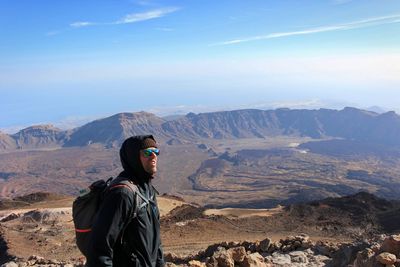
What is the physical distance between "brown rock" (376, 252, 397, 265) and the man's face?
6225mm

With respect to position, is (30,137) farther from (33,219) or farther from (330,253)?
(330,253)

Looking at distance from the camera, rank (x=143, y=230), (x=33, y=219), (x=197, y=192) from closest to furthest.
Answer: (x=143, y=230) → (x=33, y=219) → (x=197, y=192)

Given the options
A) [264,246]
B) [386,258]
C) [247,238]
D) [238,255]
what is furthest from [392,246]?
[247,238]

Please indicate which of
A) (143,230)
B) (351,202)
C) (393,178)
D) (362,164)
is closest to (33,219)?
(351,202)

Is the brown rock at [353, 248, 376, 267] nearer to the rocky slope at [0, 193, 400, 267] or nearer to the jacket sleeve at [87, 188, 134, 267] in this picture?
the rocky slope at [0, 193, 400, 267]

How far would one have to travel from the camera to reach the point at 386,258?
8.71 meters

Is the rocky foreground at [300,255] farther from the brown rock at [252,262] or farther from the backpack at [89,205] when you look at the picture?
the backpack at [89,205]

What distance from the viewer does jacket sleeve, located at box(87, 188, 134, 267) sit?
394cm

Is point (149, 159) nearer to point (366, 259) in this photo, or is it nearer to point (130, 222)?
point (130, 222)

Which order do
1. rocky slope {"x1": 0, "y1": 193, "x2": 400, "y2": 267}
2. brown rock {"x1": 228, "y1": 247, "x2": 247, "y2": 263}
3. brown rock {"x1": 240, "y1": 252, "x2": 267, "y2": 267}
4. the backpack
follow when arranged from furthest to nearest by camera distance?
rocky slope {"x1": 0, "y1": 193, "x2": 400, "y2": 267}, brown rock {"x1": 228, "y1": 247, "x2": 247, "y2": 263}, brown rock {"x1": 240, "y1": 252, "x2": 267, "y2": 267}, the backpack

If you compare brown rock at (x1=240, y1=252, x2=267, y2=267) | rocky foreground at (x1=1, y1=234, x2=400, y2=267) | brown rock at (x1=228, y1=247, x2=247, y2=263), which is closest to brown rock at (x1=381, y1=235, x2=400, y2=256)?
Result: rocky foreground at (x1=1, y1=234, x2=400, y2=267)

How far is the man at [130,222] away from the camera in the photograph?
396 centimetres

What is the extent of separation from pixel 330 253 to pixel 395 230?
13650 millimetres

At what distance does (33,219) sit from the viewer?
3009 centimetres
